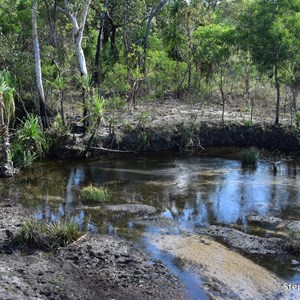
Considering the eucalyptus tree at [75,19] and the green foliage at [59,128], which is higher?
the eucalyptus tree at [75,19]

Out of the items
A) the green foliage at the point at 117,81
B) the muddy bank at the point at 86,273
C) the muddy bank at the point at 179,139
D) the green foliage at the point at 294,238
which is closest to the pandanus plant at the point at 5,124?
the muddy bank at the point at 179,139

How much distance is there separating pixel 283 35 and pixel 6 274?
17.2 meters

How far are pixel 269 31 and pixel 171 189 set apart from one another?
9635 millimetres

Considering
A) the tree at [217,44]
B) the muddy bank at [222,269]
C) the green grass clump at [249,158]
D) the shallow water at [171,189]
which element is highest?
the tree at [217,44]

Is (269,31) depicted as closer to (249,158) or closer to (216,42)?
Result: (216,42)

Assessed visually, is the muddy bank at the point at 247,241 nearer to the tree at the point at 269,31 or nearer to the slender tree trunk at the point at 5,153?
the slender tree trunk at the point at 5,153

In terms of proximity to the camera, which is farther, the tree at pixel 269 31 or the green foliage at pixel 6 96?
the tree at pixel 269 31

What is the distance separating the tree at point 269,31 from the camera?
22.4 metres

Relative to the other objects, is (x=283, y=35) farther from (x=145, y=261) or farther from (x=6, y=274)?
(x=6, y=274)

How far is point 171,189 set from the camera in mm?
17828

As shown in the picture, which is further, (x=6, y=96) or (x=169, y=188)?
(x=6, y=96)

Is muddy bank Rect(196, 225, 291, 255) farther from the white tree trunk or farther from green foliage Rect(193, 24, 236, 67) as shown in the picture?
green foliage Rect(193, 24, 236, 67)

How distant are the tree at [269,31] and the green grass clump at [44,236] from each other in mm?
14880

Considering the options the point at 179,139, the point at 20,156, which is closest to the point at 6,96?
the point at 20,156
